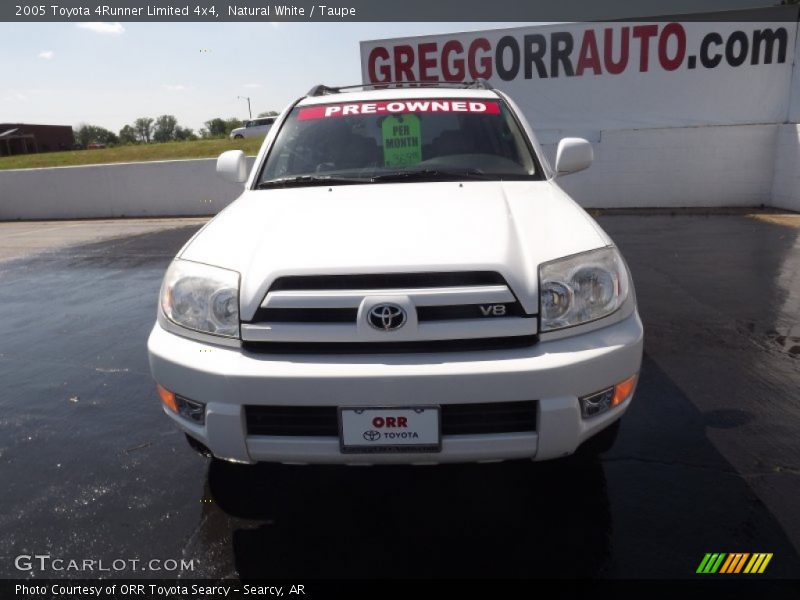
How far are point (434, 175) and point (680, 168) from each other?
8907 millimetres

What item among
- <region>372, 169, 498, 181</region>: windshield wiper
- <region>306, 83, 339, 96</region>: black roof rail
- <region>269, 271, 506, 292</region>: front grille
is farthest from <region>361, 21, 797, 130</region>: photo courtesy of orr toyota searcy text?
<region>269, 271, 506, 292</region>: front grille

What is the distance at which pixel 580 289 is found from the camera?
6.81 feet

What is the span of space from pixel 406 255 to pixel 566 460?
1.27 m

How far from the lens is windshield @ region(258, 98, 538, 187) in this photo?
305 centimetres

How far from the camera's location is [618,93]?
10727 mm

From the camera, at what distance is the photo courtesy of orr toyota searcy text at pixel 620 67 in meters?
10.2

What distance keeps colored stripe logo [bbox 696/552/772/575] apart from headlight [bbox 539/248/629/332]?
904mm

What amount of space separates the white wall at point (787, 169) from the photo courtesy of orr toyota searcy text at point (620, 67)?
77cm

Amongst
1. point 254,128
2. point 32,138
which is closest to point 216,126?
point 32,138

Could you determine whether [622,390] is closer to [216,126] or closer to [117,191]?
[117,191]

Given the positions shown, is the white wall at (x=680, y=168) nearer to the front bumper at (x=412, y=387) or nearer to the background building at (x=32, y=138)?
the front bumper at (x=412, y=387)

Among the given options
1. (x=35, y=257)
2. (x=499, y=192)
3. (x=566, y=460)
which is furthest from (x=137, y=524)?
(x=35, y=257)

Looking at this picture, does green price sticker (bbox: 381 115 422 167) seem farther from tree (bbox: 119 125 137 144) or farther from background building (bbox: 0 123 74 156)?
tree (bbox: 119 125 137 144)

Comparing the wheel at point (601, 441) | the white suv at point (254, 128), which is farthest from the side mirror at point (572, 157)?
the white suv at point (254, 128)
